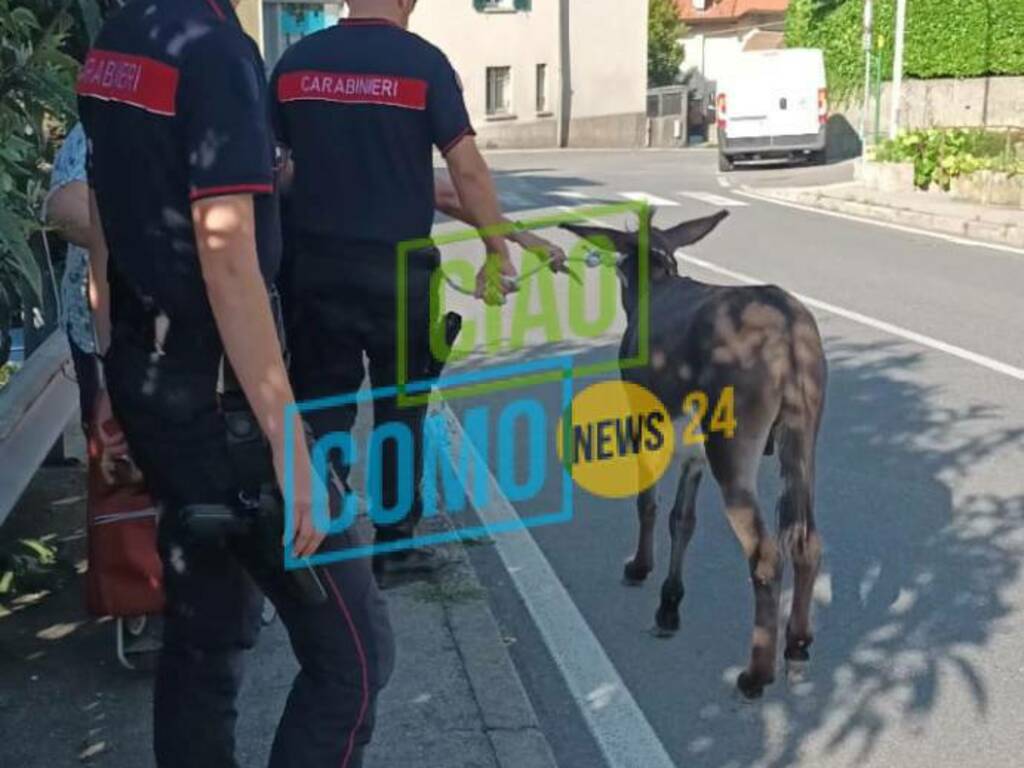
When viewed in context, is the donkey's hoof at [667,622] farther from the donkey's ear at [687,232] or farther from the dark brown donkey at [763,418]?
the donkey's ear at [687,232]

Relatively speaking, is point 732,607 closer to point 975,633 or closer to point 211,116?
point 975,633

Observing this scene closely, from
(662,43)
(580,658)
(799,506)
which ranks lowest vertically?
(580,658)

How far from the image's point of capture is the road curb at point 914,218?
1597 cm

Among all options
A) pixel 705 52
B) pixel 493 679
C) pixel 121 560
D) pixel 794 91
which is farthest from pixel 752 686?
pixel 705 52

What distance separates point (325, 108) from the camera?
4.48m

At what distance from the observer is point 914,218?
59.2 feet

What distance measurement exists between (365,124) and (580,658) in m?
1.85

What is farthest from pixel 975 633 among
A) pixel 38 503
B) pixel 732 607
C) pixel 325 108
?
pixel 38 503

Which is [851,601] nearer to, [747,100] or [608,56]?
[747,100]

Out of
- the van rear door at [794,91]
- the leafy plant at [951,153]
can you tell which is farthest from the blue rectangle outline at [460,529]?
the van rear door at [794,91]

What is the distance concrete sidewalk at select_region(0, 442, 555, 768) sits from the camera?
3738 millimetres

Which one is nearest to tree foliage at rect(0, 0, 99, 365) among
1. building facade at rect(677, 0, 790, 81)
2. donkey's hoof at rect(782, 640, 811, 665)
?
donkey's hoof at rect(782, 640, 811, 665)

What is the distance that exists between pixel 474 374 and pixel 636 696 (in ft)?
15.4
